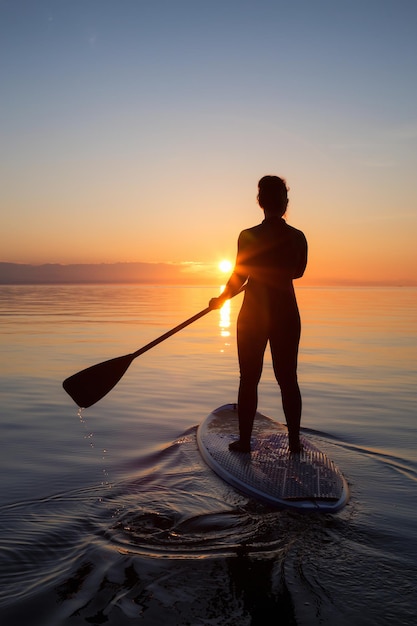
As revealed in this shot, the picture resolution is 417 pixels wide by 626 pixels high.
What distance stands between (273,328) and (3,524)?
271 cm

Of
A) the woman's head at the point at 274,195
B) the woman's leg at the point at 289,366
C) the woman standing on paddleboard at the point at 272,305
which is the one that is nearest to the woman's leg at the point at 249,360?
the woman standing on paddleboard at the point at 272,305

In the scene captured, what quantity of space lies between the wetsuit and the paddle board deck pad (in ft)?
A: 0.89

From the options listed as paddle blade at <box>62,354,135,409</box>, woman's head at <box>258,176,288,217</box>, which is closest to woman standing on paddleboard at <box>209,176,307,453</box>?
woman's head at <box>258,176,288,217</box>

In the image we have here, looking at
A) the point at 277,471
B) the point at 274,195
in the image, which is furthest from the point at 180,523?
the point at 274,195

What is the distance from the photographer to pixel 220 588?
2.90m

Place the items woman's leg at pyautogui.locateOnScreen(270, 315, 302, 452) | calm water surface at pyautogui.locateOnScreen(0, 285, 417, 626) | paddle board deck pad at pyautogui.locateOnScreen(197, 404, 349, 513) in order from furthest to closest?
woman's leg at pyautogui.locateOnScreen(270, 315, 302, 452) < paddle board deck pad at pyautogui.locateOnScreen(197, 404, 349, 513) < calm water surface at pyautogui.locateOnScreen(0, 285, 417, 626)

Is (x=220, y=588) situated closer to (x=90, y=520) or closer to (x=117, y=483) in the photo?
(x=90, y=520)

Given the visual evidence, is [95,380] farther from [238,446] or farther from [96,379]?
[238,446]

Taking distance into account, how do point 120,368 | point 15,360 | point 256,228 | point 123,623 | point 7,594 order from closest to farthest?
point 123,623 < point 7,594 < point 256,228 < point 120,368 < point 15,360

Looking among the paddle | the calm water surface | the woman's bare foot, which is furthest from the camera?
the paddle

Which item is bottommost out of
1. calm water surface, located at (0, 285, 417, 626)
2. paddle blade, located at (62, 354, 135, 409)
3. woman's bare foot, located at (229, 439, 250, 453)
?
calm water surface, located at (0, 285, 417, 626)

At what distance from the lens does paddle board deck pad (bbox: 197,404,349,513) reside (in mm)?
4176

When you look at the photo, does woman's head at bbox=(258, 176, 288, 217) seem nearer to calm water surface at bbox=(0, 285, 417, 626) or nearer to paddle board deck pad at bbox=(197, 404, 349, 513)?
paddle board deck pad at bbox=(197, 404, 349, 513)

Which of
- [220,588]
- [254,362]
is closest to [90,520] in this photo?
[220,588]
